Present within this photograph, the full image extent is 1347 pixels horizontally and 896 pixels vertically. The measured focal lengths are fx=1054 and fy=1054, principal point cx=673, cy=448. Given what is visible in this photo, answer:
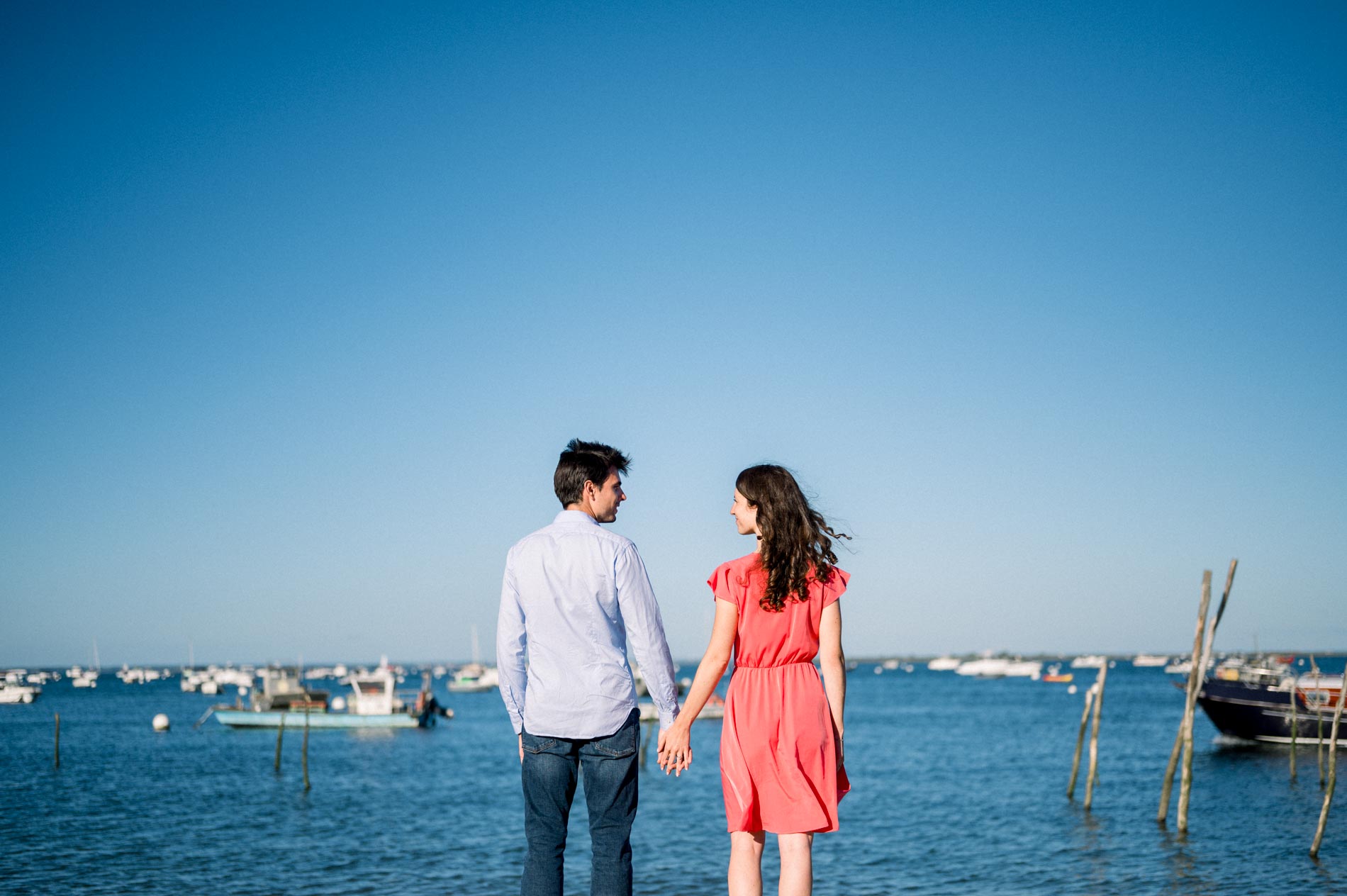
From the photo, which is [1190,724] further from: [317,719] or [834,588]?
[317,719]

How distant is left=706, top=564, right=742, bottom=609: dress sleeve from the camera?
5.04 metres

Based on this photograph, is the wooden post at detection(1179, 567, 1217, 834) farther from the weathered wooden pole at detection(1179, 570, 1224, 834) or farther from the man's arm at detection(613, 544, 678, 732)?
the man's arm at detection(613, 544, 678, 732)

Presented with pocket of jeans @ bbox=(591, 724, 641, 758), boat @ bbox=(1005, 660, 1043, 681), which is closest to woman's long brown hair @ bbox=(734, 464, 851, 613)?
pocket of jeans @ bbox=(591, 724, 641, 758)

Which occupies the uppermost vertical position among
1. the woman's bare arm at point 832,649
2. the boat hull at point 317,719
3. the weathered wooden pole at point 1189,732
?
the woman's bare arm at point 832,649

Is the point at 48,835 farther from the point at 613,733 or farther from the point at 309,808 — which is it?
the point at 613,733

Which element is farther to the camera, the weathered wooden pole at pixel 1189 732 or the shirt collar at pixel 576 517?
the weathered wooden pole at pixel 1189 732

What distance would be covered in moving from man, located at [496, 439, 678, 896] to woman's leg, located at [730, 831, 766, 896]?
0.51 metres

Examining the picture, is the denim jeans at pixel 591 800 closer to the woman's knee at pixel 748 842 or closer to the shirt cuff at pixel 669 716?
the shirt cuff at pixel 669 716

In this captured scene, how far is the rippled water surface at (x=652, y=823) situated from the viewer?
18.1 meters

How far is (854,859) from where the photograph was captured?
790 inches

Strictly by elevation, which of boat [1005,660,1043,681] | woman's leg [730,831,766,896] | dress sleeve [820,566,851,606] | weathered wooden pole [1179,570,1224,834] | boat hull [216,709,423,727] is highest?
dress sleeve [820,566,851,606]

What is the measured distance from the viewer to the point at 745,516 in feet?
16.8

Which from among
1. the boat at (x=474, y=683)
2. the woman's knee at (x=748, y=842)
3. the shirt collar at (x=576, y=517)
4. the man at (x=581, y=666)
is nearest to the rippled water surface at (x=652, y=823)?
the woman's knee at (x=748, y=842)

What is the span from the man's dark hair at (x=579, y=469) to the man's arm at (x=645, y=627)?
372 mm
